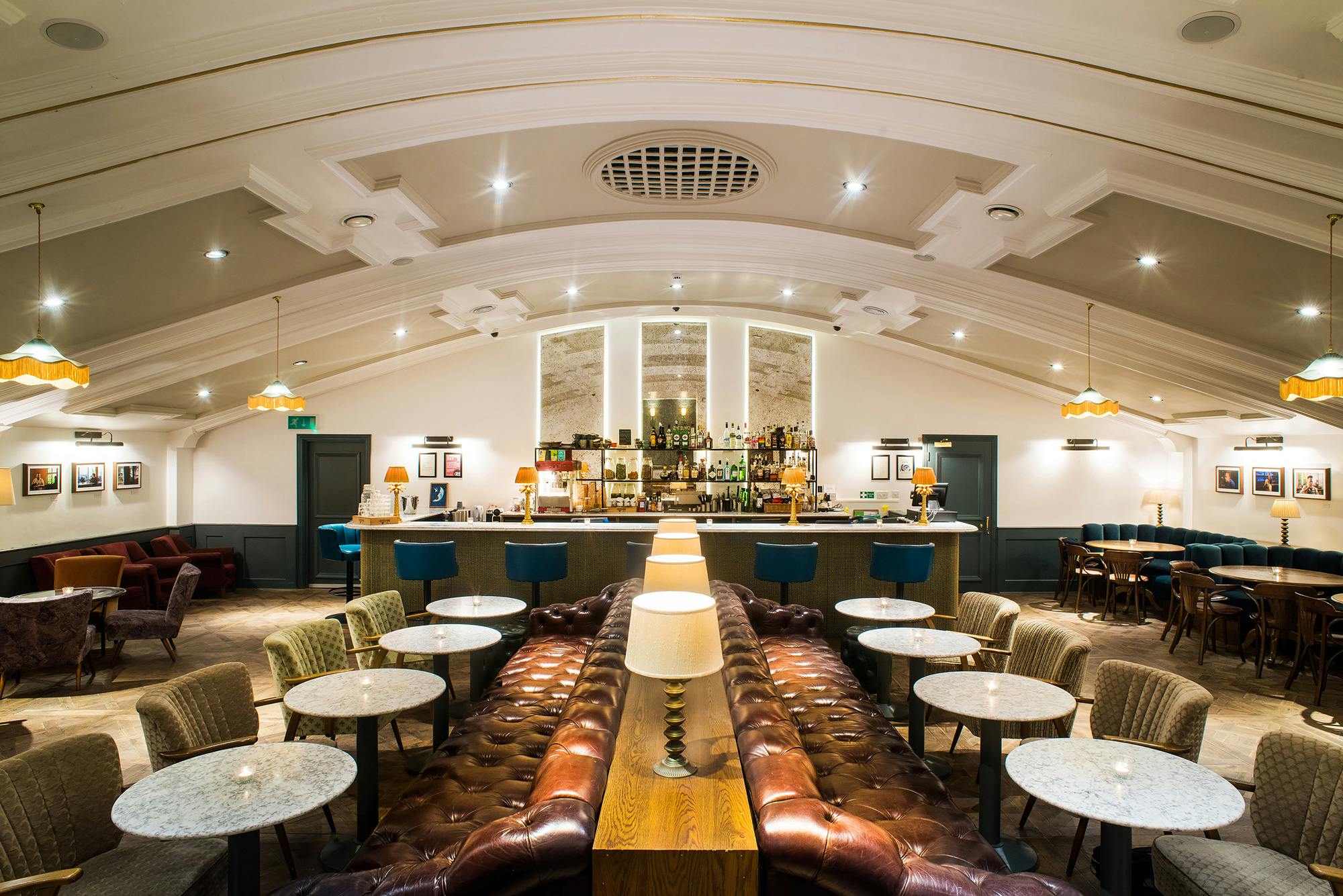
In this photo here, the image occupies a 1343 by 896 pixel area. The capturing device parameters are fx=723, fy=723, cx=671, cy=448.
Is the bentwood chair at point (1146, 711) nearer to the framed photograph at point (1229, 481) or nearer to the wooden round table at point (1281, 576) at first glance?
the wooden round table at point (1281, 576)

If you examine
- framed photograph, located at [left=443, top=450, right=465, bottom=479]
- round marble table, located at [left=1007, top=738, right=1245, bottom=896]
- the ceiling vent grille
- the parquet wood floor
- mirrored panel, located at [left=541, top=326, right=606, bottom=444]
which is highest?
the ceiling vent grille

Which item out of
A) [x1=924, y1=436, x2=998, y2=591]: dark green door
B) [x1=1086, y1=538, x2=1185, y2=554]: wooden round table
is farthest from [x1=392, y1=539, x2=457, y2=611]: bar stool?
[x1=1086, y1=538, x2=1185, y2=554]: wooden round table

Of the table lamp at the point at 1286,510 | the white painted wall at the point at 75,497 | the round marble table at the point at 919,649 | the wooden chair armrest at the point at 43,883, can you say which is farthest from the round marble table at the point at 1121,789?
the white painted wall at the point at 75,497

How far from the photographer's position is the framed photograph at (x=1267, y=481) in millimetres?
9336

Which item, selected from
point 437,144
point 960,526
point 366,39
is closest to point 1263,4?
point 366,39

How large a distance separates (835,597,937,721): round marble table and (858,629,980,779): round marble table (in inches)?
15.5

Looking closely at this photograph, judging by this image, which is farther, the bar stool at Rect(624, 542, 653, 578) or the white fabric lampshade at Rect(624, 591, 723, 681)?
the bar stool at Rect(624, 542, 653, 578)

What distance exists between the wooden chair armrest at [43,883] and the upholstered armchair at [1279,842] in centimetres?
375

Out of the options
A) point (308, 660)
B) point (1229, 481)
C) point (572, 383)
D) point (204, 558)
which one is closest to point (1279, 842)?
point (308, 660)

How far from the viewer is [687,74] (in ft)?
11.5

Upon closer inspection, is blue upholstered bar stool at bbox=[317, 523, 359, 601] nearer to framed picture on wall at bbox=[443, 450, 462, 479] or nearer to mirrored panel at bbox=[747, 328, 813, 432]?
framed picture on wall at bbox=[443, 450, 462, 479]

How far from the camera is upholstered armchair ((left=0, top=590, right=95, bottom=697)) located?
5711 mm

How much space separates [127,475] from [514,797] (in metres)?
9.82

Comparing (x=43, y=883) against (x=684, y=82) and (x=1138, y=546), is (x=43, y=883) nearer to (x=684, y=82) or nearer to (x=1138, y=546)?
(x=684, y=82)
